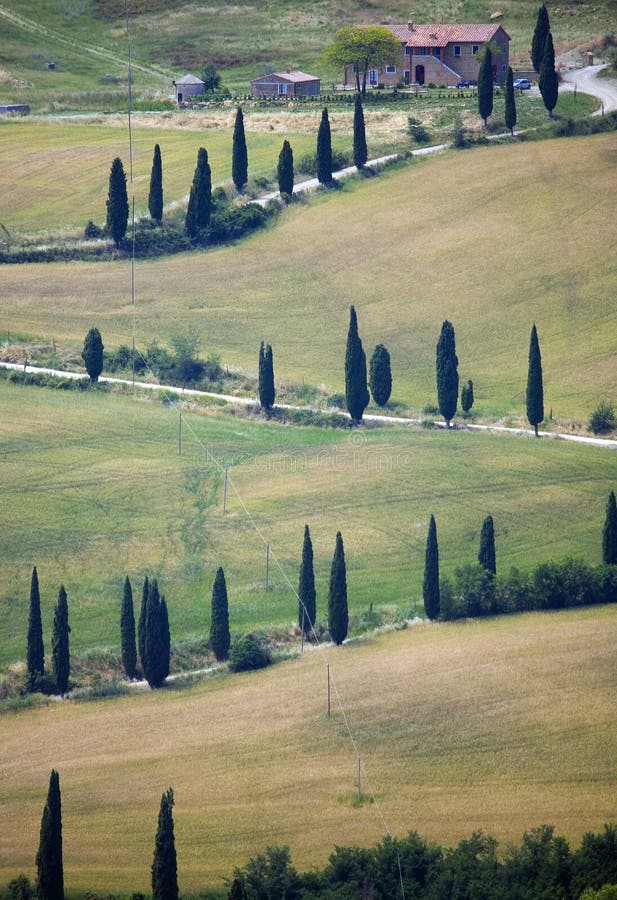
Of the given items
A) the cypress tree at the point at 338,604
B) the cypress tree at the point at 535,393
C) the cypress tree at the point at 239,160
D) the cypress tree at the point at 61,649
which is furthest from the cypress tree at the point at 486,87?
the cypress tree at the point at 61,649

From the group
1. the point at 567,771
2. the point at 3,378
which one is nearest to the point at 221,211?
the point at 3,378

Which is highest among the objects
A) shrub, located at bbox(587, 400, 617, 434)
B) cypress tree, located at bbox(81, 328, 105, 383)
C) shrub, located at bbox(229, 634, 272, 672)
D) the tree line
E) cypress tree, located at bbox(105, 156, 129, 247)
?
cypress tree, located at bbox(105, 156, 129, 247)

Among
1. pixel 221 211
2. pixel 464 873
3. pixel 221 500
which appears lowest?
pixel 464 873

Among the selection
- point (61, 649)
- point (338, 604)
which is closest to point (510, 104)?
point (338, 604)

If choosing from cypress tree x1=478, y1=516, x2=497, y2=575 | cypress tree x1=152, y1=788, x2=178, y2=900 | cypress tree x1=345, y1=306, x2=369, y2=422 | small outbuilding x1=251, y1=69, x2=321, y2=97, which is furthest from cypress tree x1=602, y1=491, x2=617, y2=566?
small outbuilding x1=251, y1=69, x2=321, y2=97

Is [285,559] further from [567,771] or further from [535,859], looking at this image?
[535,859]

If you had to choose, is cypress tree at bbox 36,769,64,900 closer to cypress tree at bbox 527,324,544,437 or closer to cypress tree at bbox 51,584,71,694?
cypress tree at bbox 51,584,71,694
